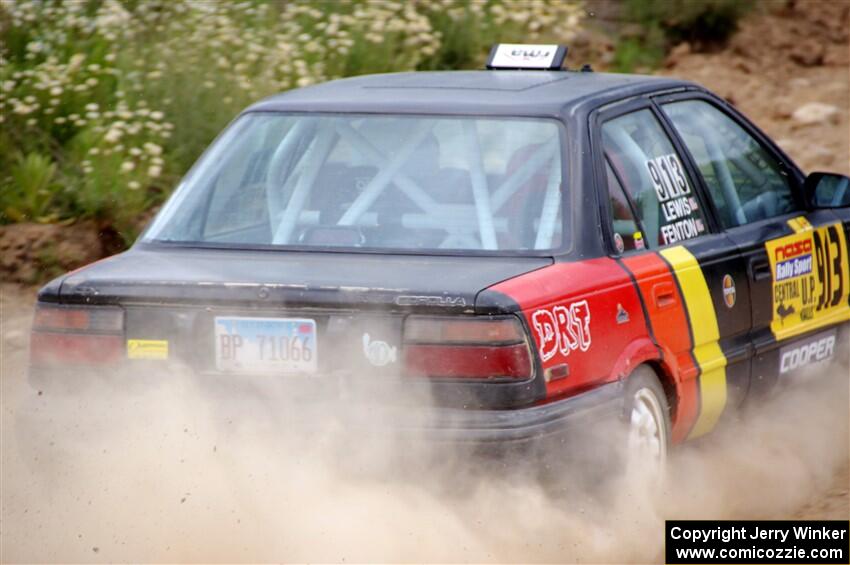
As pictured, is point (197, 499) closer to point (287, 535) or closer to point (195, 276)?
point (287, 535)

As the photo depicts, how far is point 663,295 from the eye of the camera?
5.11 meters

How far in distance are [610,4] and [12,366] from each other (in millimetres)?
7679

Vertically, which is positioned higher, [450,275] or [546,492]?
[450,275]

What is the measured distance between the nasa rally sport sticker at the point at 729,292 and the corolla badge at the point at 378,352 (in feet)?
5.48

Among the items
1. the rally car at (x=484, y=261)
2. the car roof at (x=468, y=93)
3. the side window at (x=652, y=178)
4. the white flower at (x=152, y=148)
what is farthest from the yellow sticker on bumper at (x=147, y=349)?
the white flower at (x=152, y=148)

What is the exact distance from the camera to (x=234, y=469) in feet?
14.6

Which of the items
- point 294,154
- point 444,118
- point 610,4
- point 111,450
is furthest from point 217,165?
point 610,4

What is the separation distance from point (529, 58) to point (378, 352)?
2.22 metres

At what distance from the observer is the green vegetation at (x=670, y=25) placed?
13.2 m

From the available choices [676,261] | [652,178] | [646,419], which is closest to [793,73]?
[652,178]

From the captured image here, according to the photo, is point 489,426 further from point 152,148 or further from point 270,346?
point 152,148

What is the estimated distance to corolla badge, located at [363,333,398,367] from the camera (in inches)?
171

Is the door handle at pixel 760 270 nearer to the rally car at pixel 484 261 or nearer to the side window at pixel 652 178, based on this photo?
the rally car at pixel 484 261

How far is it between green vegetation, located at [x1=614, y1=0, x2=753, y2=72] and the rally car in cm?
719
